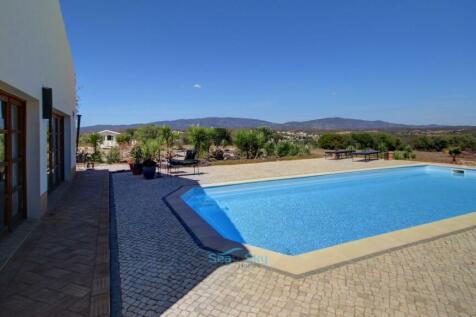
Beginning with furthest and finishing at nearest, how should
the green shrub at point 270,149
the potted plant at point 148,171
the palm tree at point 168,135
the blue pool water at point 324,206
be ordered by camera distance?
the green shrub at point 270,149 → the palm tree at point 168,135 → the potted plant at point 148,171 → the blue pool water at point 324,206

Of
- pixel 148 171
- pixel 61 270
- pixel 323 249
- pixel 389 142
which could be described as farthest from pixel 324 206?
pixel 389 142

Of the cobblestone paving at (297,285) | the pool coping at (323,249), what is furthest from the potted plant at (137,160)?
the cobblestone paving at (297,285)

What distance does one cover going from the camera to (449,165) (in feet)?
50.5

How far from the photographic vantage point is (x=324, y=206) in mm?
8648

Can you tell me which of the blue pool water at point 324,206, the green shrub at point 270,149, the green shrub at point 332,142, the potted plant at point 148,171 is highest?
the green shrub at point 332,142

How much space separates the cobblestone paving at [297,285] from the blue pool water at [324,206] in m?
1.66

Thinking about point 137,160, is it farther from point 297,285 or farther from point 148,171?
point 297,285

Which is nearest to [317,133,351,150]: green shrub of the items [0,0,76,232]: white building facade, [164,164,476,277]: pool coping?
[164,164,476,277]: pool coping

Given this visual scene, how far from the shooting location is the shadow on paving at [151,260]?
3.06 meters

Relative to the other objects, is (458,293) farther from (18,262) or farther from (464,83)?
(464,83)

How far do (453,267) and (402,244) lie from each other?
798mm

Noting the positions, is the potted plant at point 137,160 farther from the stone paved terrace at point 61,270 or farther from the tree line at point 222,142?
the stone paved terrace at point 61,270

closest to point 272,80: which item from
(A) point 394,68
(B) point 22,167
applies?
(A) point 394,68

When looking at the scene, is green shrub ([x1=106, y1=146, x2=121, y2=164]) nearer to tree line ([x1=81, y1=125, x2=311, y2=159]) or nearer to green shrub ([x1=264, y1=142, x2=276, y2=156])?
tree line ([x1=81, y1=125, x2=311, y2=159])
